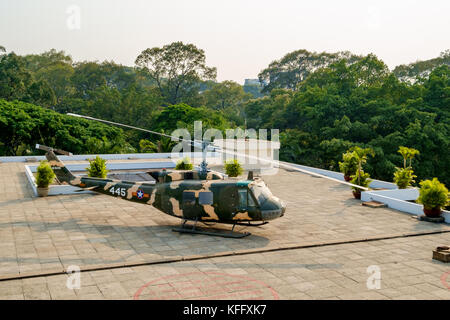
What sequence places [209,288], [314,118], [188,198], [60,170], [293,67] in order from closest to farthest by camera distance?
[209,288]
[188,198]
[60,170]
[314,118]
[293,67]

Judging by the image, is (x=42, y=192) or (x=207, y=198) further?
(x=42, y=192)

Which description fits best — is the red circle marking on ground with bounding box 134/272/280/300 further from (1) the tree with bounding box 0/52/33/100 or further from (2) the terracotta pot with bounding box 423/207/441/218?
(1) the tree with bounding box 0/52/33/100

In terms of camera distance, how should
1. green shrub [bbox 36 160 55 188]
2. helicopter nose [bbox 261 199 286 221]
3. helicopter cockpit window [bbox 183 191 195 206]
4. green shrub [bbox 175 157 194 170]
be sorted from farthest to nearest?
green shrub [bbox 175 157 194 170], green shrub [bbox 36 160 55 188], helicopter cockpit window [bbox 183 191 195 206], helicopter nose [bbox 261 199 286 221]

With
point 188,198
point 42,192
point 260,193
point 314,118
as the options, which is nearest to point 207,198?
point 188,198

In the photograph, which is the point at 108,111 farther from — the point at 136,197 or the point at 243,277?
the point at 243,277

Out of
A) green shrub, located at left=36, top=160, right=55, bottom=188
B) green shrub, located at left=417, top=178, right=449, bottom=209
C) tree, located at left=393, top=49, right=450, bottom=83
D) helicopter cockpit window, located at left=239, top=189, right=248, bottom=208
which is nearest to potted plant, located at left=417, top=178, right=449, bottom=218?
green shrub, located at left=417, top=178, right=449, bottom=209

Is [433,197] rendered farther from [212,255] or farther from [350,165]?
[212,255]

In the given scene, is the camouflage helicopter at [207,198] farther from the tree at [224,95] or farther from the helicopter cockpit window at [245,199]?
the tree at [224,95]
